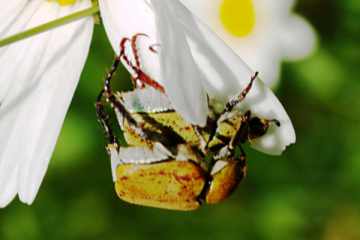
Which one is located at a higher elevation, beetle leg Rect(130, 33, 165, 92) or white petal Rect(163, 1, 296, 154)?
beetle leg Rect(130, 33, 165, 92)

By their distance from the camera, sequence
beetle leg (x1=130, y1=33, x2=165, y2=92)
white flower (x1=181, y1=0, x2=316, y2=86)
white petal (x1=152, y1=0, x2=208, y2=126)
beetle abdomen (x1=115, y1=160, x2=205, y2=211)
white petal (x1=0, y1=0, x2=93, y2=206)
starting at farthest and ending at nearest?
1. white flower (x1=181, y1=0, x2=316, y2=86)
2. white petal (x1=0, y1=0, x2=93, y2=206)
3. beetle leg (x1=130, y1=33, x2=165, y2=92)
4. beetle abdomen (x1=115, y1=160, x2=205, y2=211)
5. white petal (x1=152, y1=0, x2=208, y2=126)

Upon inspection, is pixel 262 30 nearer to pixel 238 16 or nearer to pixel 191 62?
pixel 238 16

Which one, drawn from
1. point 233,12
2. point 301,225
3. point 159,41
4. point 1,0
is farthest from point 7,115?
point 301,225

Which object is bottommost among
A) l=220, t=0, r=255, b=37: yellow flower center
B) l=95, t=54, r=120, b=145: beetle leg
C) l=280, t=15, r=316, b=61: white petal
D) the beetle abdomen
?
l=280, t=15, r=316, b=61: white petal

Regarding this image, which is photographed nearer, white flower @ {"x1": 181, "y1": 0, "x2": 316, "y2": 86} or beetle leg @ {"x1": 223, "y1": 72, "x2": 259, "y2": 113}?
beetle leg @ {"x1": 223, "y1": 72, "x2": 259, "y2": 113}

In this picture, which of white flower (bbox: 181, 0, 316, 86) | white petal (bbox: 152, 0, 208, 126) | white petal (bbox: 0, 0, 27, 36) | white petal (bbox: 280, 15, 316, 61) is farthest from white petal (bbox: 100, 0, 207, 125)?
white petal (bbox: 280, 15, 316, 61)

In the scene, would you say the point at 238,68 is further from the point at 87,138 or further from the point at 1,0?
the point at 87,138

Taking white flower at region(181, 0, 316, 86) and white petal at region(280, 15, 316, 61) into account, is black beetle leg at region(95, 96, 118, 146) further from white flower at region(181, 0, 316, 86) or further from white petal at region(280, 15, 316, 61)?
white petal at region(280, 15, 316, 61)
